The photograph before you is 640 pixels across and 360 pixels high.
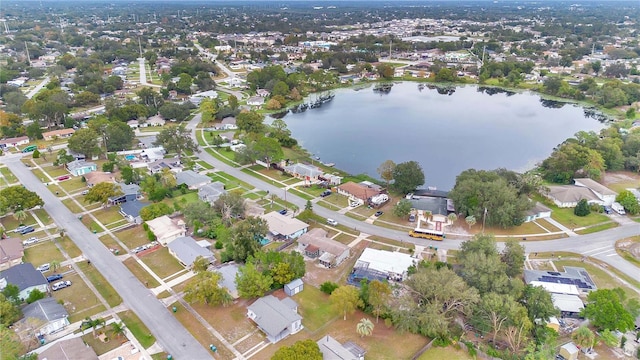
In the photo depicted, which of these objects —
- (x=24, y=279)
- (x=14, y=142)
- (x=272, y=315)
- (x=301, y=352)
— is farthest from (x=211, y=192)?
(x=14, y=142)

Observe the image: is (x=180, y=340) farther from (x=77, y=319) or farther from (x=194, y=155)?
(x=194, y=155)

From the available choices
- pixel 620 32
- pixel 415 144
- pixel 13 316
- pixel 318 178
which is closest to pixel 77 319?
pixel 13 316

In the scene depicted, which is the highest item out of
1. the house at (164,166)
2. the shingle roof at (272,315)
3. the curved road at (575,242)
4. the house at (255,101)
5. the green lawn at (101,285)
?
the house at (255,101)

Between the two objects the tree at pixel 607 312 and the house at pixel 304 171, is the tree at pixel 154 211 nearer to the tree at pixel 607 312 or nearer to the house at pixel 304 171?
the house at pixel 304 171

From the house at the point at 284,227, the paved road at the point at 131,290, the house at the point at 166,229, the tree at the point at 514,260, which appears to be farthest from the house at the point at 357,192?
the paved road at the point at 131,290

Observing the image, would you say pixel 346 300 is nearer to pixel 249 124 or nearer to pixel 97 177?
pixel 97 177
